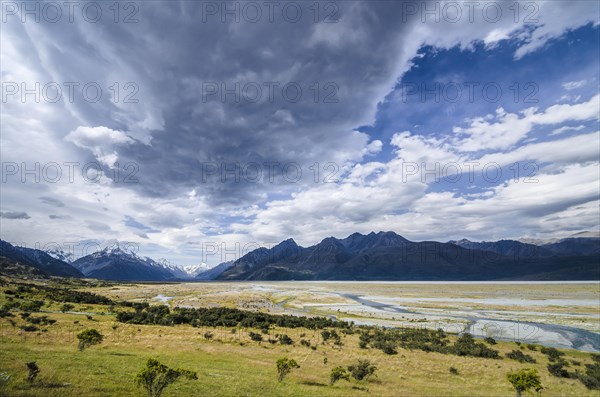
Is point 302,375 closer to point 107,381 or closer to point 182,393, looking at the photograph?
point 182,393

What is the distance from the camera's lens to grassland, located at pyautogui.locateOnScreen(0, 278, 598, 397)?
23.9m

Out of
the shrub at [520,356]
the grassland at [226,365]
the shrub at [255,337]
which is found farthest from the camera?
the shrub at [255,337]

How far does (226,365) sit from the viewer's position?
34719 millimetres

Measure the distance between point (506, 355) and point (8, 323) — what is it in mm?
75269

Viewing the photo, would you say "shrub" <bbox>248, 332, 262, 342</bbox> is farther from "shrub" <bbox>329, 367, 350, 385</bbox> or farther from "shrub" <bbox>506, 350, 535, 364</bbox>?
"shrub" <bbox>506, 350, 535, 364</bbox>

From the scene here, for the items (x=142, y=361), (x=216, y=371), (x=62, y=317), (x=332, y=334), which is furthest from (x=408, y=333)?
(x=62, y=317)

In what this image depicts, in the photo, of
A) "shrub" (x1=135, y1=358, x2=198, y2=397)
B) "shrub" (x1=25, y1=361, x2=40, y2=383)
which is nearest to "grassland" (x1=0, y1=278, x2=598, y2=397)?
"shrub" (x1=25, y1=361, x2=40, y2=383)

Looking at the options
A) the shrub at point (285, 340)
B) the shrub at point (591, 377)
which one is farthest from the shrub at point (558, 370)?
the shrub at point (285, 340)

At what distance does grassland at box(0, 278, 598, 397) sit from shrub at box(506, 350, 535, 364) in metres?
1.59

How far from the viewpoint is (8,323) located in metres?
44.4

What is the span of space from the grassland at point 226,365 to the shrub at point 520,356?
62.7 inches

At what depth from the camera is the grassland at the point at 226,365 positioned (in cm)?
2389

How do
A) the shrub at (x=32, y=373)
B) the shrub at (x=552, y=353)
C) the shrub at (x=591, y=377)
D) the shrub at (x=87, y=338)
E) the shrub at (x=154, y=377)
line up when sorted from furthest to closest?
the shrub at (x=552, y=353), the shrub at (x=87, y=338), the shrub at (x=591, y=377), the shrub at (x=154, y=377), the shrub at (x=32, y=373)

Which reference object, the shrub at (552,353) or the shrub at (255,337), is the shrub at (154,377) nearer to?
the shrub at (255,337)
